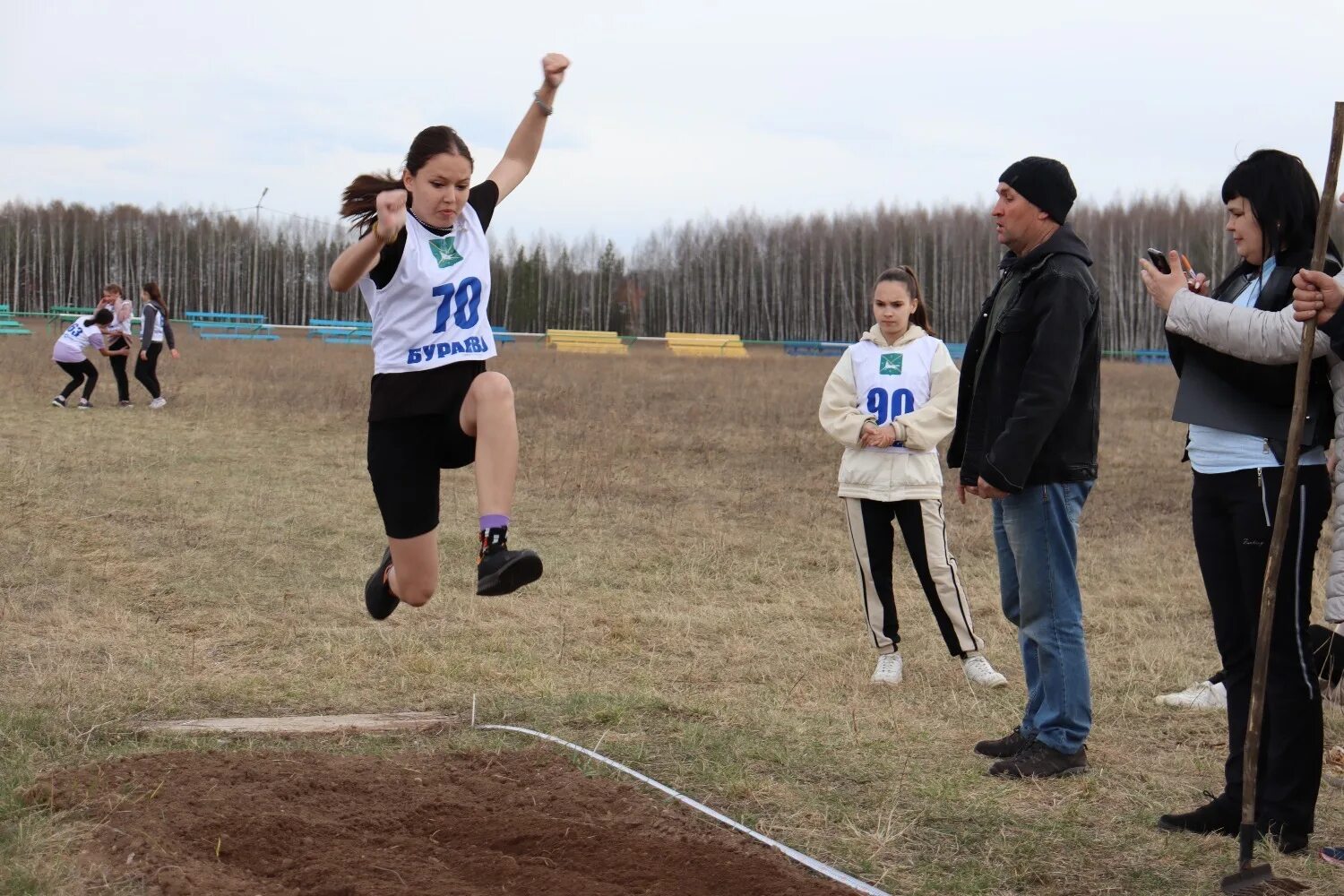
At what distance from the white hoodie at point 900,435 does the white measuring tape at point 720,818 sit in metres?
2.26

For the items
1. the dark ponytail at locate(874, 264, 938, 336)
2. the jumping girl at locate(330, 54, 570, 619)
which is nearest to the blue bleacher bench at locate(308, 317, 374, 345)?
the dark ponytail at locate(874, 264, 938, 336)

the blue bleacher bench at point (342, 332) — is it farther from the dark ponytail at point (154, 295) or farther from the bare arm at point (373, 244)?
the bare arm at point (373, 244)

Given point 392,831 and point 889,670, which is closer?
point 392,831

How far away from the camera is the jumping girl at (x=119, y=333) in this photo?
779 inches

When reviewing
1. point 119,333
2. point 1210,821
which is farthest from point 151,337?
point 1210,821

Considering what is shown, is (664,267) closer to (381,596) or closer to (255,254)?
(255,254)

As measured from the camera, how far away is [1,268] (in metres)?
82.0

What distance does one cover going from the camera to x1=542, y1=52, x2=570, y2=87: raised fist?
5531 mm

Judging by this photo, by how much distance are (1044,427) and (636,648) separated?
3384 mm

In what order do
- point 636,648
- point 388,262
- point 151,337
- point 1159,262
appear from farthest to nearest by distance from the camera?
point 151,337 → point 636,648 → point 388,262 → point 1159,262

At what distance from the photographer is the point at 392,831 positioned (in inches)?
181

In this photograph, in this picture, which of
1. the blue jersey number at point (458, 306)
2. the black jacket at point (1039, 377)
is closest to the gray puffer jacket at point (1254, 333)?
the black jacket at point (1039, 377)

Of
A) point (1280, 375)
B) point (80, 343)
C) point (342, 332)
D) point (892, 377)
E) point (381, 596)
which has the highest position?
point (1280, 375)

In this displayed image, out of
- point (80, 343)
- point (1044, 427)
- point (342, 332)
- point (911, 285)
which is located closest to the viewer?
point (1044, 427)
